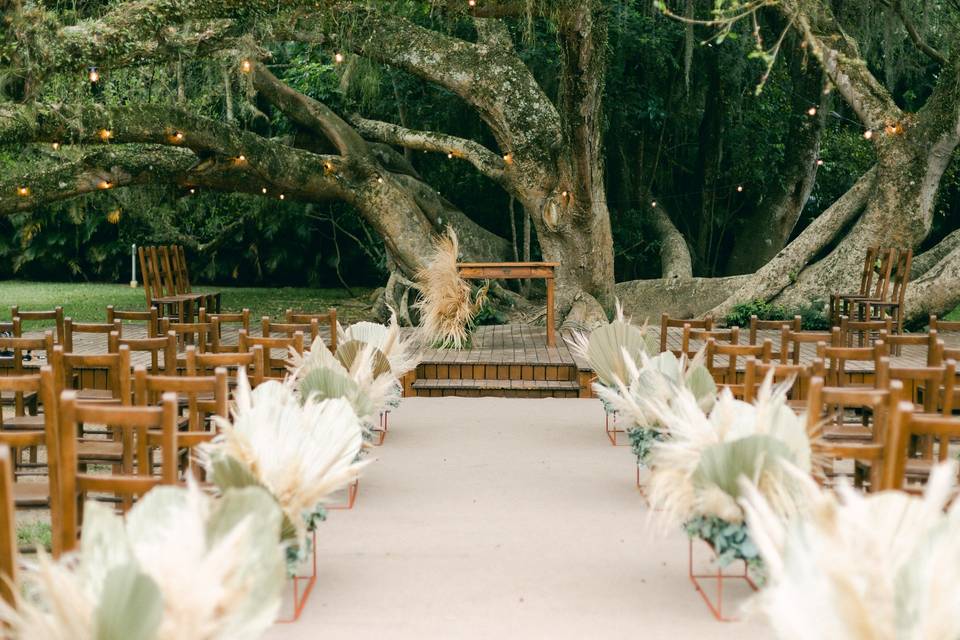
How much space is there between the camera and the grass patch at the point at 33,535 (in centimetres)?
411

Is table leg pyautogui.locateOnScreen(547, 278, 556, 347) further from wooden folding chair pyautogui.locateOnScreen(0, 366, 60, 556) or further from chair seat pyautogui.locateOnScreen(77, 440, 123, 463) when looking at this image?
wooden folding chair pyautogui.locateOnScreen(0, 366, 60, 556)

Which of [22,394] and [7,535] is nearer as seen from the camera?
[7,535]

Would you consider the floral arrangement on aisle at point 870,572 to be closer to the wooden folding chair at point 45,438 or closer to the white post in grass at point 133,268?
the wooden folding chair at point 45,438

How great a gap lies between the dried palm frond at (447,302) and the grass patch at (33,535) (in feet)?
16.0

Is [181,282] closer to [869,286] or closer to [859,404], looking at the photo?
[869,286]

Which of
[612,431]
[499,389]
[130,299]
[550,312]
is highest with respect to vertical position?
[130,299]

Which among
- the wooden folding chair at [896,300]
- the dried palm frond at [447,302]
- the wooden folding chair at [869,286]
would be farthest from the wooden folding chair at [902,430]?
the wooden folding chair at [869,286]

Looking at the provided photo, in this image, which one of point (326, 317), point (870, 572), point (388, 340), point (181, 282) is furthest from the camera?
point (181, 282)

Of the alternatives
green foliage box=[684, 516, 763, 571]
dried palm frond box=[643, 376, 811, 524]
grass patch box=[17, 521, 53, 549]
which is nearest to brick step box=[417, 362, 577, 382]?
grass patch box=[17, 521, 53, 549]

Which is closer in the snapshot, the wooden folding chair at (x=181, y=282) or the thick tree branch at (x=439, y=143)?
the wooden folding chair at (x=181, y=282)

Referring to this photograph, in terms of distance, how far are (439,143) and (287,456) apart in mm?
9755

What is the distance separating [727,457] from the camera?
3164mm

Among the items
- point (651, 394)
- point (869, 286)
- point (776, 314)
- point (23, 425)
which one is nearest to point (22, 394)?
point (23, 425)

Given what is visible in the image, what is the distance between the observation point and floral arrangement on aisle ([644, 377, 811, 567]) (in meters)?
3.08
